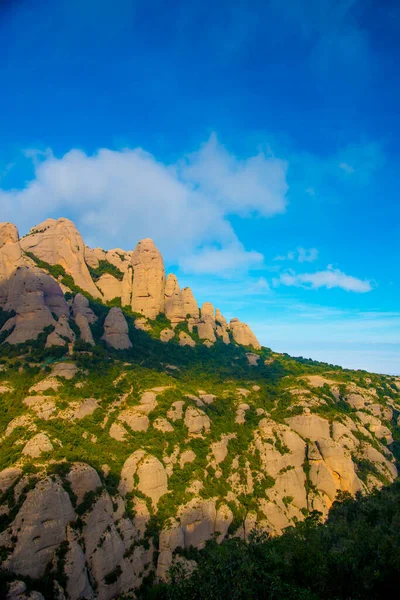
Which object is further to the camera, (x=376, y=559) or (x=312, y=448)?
(x=312, y=448)

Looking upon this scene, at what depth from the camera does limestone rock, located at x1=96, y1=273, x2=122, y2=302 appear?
330 feet

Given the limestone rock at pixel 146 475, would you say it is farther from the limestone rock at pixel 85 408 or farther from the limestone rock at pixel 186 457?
the limestone rock at pixel 85 408

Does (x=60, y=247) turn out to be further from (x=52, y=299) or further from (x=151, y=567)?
(x=151, y=567)

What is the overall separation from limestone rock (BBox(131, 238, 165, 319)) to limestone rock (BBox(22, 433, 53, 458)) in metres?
56.3

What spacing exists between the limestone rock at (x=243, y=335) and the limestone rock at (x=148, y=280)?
3317 centimetres

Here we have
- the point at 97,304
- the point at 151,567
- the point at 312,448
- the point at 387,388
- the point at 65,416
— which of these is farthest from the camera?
the point at 387,388

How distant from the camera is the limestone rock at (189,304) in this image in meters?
109

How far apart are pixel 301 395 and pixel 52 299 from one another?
57.0 m

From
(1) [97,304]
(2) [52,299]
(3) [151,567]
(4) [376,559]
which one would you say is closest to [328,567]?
(4) [376,559]

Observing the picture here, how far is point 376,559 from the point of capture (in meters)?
32.0

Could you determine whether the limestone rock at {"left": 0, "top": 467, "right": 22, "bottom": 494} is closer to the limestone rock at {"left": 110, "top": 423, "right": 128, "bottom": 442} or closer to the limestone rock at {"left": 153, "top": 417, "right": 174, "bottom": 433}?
the limestone rock at {"left": 110, "top": 423, "right": 128, "bottom": 442}

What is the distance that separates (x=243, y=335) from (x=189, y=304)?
87.2 feet

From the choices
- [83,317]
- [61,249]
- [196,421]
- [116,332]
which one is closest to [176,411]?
[196,421]

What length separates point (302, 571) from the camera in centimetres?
3216
